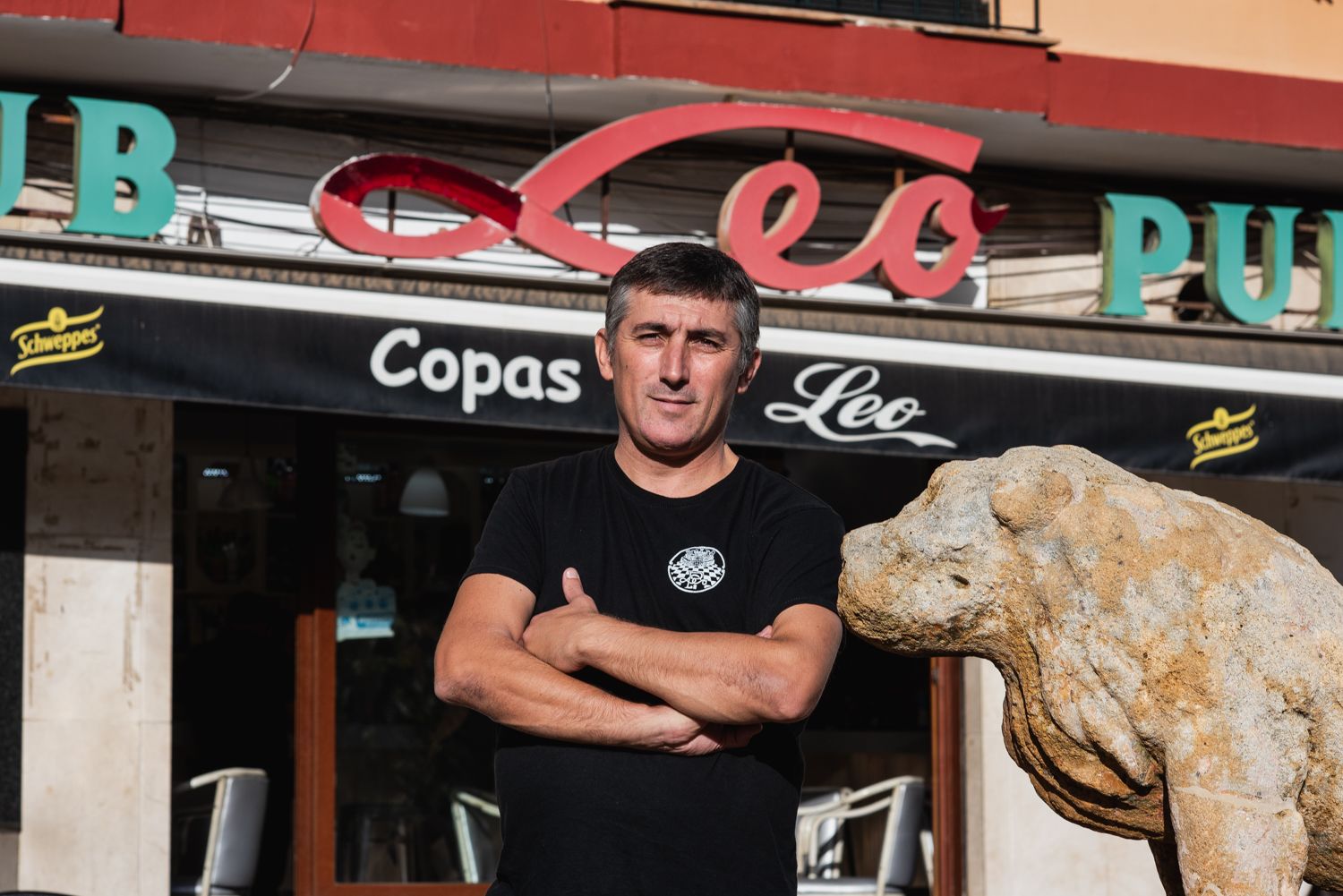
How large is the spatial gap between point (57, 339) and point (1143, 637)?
492cm

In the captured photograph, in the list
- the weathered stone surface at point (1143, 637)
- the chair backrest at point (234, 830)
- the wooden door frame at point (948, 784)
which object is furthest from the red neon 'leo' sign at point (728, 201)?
the weathered stone surface at point (1143, 637)

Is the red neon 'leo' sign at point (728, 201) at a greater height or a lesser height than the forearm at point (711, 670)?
greater

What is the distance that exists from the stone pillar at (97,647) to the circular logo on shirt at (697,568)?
5.29 m

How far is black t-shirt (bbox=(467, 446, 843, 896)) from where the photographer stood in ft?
8.81

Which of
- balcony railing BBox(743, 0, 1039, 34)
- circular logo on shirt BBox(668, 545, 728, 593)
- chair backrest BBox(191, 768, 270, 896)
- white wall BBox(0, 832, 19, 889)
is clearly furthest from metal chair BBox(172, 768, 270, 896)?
circular logo on shirt BBox(668, 545, 728, 593)

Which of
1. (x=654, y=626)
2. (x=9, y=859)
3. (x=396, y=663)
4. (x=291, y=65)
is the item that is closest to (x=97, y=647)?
(x=9, y=859)

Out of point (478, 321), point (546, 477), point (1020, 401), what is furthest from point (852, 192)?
point (546, 477)

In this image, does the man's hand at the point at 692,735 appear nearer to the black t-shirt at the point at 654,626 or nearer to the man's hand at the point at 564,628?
the black t-shirt at the point at 654,626

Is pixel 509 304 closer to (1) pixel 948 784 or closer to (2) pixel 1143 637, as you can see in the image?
(1) pixel 948 784

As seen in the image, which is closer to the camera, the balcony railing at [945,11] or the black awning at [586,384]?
the black awning at [586,384]

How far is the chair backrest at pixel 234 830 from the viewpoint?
7.54 m

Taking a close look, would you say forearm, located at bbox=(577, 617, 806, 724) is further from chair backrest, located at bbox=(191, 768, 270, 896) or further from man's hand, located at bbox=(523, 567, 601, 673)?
chair backrest, located at bbox=(191, 768, 270, 896)

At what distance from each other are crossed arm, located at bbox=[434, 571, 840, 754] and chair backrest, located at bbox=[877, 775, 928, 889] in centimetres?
515

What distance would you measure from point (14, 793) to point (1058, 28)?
20.4ft
